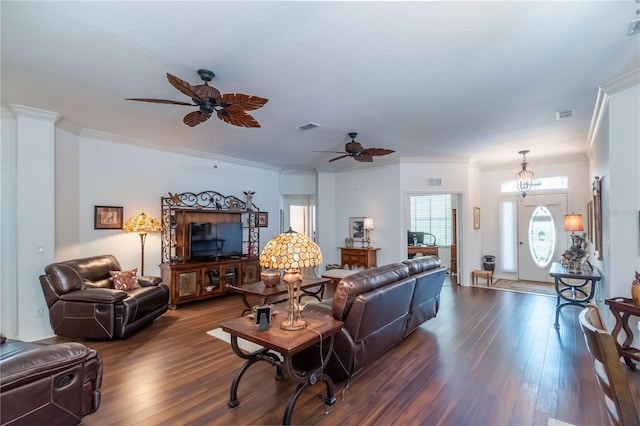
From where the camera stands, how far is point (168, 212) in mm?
5504

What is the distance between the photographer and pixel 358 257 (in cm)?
709

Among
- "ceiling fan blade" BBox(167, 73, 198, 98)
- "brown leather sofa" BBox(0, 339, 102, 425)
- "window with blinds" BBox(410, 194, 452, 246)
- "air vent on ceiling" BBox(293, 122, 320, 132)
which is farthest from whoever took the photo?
"window with blinds" BBox(410, 194, 452, 246)

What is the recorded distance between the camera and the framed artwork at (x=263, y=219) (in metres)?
7.14

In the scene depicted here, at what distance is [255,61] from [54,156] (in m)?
3.37

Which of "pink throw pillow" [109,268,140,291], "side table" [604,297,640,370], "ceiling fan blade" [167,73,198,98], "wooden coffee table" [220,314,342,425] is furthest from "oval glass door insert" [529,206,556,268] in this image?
"pink throw pillow" [109,268,140,291]

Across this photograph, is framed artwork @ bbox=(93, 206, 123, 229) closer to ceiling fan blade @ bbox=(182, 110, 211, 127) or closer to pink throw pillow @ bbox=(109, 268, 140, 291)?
pink throw pillow @ bbox=(109, 268, 140, 291)

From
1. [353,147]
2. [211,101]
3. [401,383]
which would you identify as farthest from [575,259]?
[211,101]

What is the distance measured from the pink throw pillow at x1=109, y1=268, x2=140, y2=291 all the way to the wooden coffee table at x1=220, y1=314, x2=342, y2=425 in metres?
2.73

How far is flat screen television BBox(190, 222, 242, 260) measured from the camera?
552 cm

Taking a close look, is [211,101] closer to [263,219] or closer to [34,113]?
[34,113]

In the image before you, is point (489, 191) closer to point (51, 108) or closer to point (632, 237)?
point (632, 237)

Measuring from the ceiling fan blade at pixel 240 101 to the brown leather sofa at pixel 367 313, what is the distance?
180 cm

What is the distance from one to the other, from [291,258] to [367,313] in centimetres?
93

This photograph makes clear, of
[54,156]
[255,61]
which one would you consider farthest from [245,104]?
[54,156]
